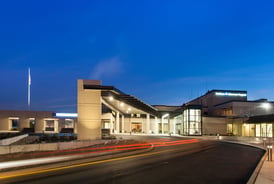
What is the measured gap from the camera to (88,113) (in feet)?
97.1

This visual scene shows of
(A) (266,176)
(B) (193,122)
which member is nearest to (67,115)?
(B) (193,122)

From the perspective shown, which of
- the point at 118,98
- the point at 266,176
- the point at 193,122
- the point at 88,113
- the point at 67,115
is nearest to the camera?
the point at 266,176

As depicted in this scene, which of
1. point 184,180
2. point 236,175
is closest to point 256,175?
point 236,175

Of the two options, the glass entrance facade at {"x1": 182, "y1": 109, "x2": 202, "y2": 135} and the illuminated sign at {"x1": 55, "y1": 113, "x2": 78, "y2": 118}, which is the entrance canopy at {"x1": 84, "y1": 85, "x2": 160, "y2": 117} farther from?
the illuminated sign at {"x1": 55, "y1": 113, "x2": 78, "y2": 118}

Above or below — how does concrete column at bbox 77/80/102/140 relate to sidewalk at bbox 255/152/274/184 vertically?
above

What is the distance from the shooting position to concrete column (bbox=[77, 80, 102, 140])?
29234 mm

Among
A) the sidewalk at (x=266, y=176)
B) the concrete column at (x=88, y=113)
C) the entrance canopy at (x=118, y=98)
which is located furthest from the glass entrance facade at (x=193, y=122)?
the sidewalk at (x=266, y=176)

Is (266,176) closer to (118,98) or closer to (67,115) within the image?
(118,98)

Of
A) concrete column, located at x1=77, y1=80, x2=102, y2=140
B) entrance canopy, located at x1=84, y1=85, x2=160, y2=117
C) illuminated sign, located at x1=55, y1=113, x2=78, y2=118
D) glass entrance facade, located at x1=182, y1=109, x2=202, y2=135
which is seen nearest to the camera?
concrete column, located at x1=77, y1=80, x2=102, y2=140

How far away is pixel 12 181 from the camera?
8500 millimetres

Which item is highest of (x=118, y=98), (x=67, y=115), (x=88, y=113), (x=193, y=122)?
(x=118, y=98)

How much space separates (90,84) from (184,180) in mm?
23290

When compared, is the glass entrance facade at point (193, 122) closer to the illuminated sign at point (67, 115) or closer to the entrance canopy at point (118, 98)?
the entrance canopy at point (118, 98)

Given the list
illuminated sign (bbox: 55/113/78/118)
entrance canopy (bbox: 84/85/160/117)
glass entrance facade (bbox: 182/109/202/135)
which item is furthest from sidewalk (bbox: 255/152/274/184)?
illuminated sign (bbox: 55/113/78/118)
